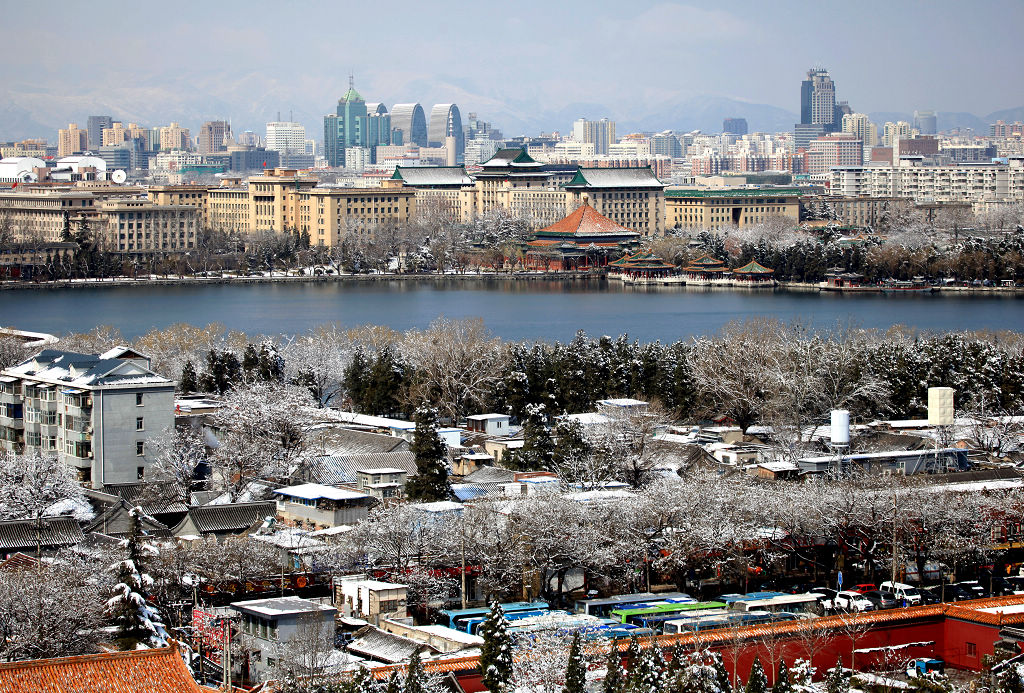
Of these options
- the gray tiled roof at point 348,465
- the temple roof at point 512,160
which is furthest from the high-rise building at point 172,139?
the gray tiled roof at point 348,465

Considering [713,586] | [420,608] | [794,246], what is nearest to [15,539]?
[420,608]

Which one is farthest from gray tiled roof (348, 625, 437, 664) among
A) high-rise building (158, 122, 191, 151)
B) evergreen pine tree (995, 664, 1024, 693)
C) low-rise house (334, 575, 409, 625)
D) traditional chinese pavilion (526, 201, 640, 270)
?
high-rise building (158, 122, 191, 151)

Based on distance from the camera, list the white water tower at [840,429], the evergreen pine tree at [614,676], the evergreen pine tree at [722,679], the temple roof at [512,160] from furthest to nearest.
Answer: the temple roof at [512,160]
the white water tower at [840,429]
the evergreen pine tree at [722,679]
the evergreen pine tree at [614,676]

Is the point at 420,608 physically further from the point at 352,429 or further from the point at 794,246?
the point at 794,246

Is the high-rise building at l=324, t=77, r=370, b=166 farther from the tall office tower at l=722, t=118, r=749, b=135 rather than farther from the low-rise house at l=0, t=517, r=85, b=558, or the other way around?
the low-rise house at l=0, t=517, r=85, b=558

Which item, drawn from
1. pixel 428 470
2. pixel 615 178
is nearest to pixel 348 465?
pixel 428 470

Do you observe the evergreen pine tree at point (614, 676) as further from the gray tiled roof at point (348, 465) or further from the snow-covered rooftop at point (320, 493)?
the gray tiled roof at point (348, 465)
